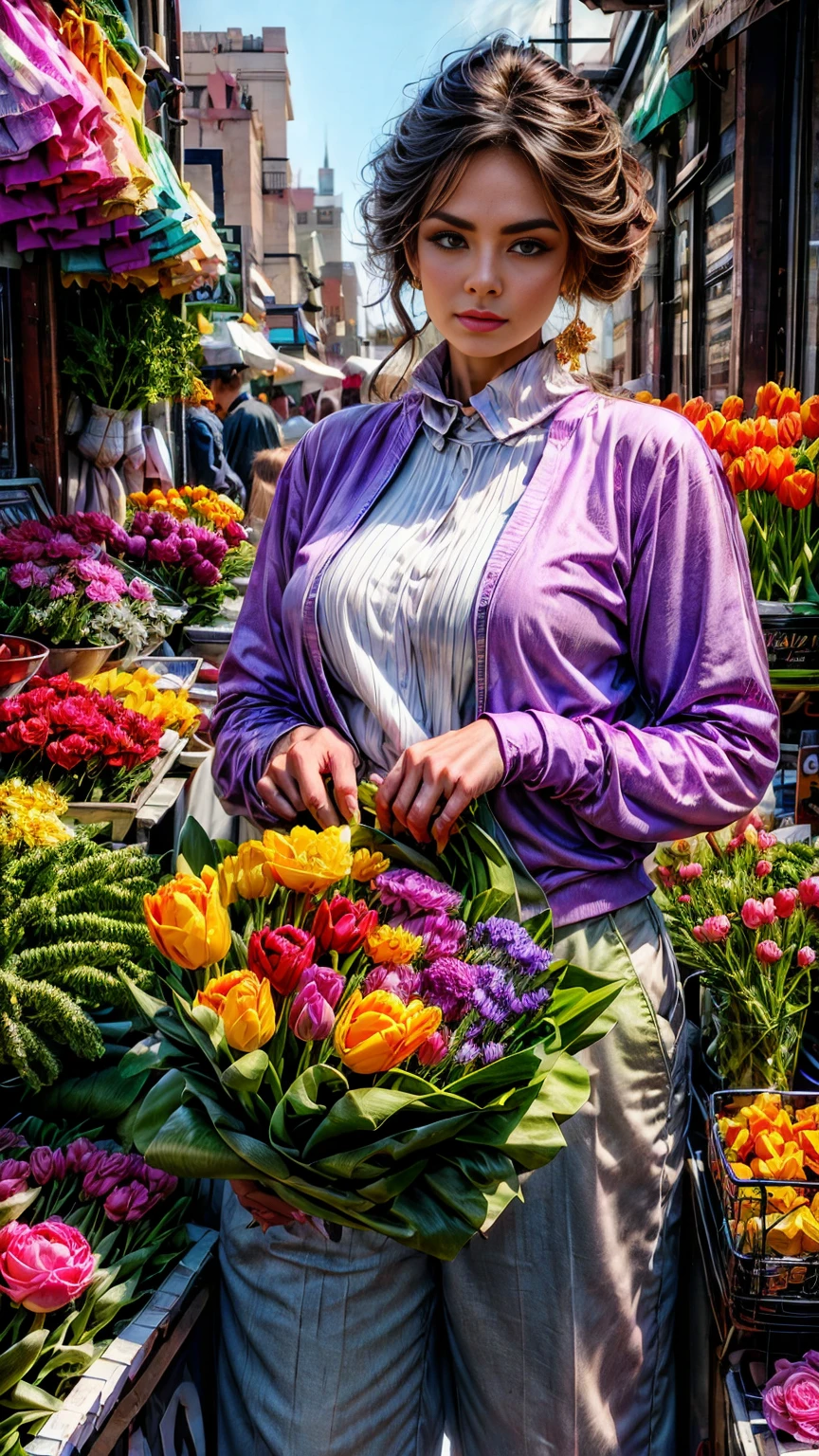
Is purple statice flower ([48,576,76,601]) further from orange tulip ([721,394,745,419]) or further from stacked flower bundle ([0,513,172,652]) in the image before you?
orange tulip ([721,394,745,419])

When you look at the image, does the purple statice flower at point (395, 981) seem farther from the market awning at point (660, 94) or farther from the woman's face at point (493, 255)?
the market awning at point (660, 94)

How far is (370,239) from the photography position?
69.3 inches

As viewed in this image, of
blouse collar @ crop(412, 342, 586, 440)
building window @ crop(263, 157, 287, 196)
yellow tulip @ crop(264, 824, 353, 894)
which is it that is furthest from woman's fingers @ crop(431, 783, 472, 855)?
building window @ crop(263, 157, 287, 196)

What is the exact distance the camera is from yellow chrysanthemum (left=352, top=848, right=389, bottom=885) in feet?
4.52

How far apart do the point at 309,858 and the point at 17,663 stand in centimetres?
167

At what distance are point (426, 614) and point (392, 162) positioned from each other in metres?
0.61

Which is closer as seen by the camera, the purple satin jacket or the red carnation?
the red carnation

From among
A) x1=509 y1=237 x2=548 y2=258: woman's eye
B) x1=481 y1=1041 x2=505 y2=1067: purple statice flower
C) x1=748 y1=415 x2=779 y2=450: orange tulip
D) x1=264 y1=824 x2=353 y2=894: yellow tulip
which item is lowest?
x1=481 y1=1041 x2=505 y2=1067: purple statice flower

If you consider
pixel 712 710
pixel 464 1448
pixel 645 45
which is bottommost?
pixel 464 1448

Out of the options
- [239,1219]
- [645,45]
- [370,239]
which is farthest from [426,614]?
[645,45]

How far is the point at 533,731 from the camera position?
139cm

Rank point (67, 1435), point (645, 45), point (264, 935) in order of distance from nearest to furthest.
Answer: point (264, 935)
point (67, 1435)
point (645, 45)

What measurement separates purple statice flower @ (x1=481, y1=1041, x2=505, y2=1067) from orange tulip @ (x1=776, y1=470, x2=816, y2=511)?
206 centimetres

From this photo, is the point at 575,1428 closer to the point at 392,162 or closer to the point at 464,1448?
the point at 464,1448
